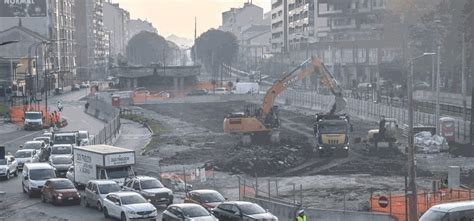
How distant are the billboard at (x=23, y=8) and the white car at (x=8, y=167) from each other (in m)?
80.9

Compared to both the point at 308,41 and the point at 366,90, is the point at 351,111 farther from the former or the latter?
the point at 308,41

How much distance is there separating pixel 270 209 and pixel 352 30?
9357 cm

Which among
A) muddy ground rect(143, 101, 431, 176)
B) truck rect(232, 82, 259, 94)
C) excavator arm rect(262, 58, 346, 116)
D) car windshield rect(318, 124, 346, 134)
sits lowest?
muddy ground rect(143, 101, 431, 176)

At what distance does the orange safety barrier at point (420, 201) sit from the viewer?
2550cm

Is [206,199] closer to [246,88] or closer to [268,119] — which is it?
[268,119]

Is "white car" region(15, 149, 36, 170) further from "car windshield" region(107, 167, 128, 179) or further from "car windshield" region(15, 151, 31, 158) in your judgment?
"car windshield" region(107, 167, 128, 179)

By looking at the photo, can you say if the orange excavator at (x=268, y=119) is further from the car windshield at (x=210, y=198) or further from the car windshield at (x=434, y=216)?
the car windshield at (x=434, y=216)

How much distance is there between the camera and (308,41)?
132 m

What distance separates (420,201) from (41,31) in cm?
9936

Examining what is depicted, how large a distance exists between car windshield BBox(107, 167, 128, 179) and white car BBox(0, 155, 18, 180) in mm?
9294

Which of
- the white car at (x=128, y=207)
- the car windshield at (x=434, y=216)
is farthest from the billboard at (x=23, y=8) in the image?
the car windshield at (x=434, y=216)

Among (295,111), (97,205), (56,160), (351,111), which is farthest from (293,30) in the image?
(97,205)

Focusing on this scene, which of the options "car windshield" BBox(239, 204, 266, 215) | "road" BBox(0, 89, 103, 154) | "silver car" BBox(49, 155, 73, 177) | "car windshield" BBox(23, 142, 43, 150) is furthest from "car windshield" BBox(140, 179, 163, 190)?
"road" BBox(0, 89, 103, 154)

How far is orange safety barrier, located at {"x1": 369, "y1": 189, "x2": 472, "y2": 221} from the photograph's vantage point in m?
25.5
